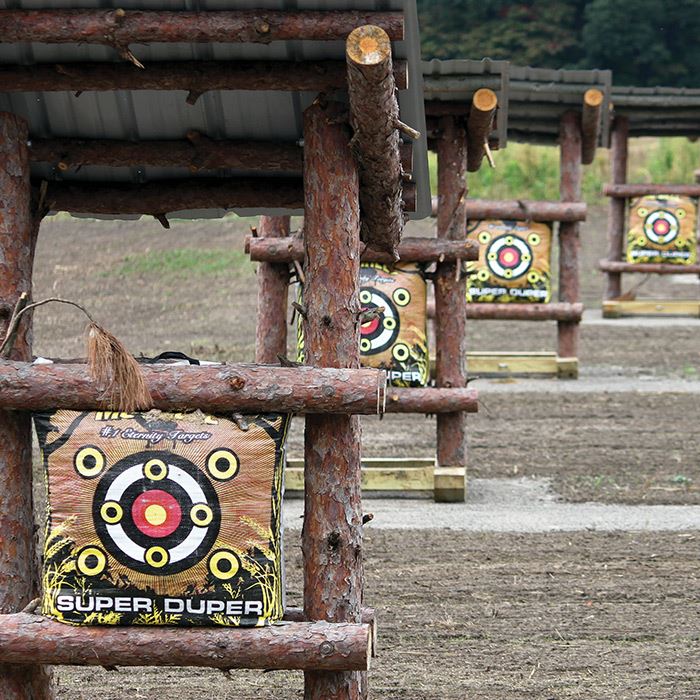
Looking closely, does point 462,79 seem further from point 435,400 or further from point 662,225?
point 662,225

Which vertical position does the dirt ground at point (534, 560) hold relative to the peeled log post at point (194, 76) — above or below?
below

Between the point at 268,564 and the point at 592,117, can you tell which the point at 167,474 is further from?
the point at 592,117

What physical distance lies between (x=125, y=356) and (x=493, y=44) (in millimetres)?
41590

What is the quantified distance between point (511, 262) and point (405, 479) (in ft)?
14.1

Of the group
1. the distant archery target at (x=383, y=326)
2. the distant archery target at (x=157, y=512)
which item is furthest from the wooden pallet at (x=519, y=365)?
Result: the distant archery target at (x=157, y=512)

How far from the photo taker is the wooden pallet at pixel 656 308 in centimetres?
2034

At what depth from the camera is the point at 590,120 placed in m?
14.1

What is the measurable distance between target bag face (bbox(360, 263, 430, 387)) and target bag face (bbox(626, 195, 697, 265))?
9.54m

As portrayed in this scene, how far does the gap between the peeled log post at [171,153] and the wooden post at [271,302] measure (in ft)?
14.5

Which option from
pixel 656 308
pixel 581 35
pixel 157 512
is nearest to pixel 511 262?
pixel 656 308

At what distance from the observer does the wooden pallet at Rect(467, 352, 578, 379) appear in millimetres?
15203

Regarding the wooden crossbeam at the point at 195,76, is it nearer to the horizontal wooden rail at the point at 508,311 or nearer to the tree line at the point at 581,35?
the horizontal wooden rail at the point at 508,311

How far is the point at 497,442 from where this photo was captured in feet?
39.3

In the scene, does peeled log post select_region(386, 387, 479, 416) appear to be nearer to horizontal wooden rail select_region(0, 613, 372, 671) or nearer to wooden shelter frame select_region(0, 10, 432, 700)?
wooden shelter frame select_region(0, 10, 432, 700)
